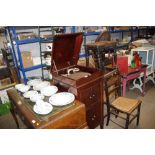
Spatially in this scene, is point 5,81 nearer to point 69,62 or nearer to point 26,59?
point 26,59

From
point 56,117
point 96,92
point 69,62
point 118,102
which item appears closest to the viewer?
point 56,117

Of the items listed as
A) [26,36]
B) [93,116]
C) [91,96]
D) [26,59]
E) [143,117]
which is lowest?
[143,117]

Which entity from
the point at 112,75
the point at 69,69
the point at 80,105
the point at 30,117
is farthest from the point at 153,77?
the point at 30,117

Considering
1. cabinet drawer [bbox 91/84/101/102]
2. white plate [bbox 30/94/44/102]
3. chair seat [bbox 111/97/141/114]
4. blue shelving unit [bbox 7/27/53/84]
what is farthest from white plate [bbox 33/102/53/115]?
blue shelving unit [bbox 7/27/53/84]

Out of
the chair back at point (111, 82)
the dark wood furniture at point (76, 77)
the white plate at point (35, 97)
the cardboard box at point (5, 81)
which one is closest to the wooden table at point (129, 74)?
the chair back at point (111, 82)

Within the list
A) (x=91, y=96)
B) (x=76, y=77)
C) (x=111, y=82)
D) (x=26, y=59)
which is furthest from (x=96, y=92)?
(x=26, y=59)

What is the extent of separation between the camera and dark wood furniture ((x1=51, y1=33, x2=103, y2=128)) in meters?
1.41

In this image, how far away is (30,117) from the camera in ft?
3.54

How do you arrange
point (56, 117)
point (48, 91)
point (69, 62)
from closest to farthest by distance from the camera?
point (56, 117) < point (48, 91) < point (69, 62)

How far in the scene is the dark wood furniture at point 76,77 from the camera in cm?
141

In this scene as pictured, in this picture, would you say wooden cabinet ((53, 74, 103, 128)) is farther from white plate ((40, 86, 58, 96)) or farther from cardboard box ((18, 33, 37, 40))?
cardboard box ((18, 33, 37, 40))

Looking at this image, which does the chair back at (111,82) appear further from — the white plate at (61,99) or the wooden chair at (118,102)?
the white plate at (61,99)

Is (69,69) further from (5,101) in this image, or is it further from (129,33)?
(129,33)

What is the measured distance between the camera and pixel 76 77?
5.18 ft
